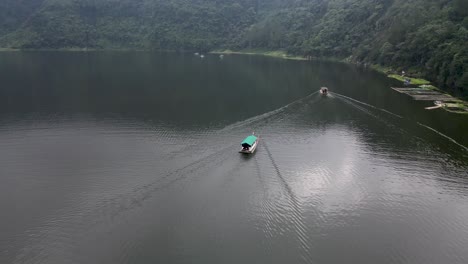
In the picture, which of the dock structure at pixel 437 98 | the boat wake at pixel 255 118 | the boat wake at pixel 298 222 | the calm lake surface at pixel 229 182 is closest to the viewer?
the boat wake at pixel 298 222

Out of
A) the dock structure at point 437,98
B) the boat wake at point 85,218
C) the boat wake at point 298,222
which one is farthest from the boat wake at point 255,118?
the dock structure at point 437,98

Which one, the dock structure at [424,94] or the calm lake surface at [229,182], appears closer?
the calm lake surface at [229,182]

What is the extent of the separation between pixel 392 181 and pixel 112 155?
1453 inches

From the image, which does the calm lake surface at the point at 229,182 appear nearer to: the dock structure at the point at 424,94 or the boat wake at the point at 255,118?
the boat wake at the point at 255,118

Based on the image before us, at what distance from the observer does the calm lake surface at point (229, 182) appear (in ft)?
107

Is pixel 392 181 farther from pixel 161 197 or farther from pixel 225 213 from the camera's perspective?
pixel 161 197

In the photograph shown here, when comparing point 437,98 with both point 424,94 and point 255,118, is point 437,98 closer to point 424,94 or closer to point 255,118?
point 424,94

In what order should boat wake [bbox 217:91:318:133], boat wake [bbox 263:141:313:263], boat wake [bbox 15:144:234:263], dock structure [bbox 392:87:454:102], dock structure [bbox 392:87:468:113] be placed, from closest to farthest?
boat wake [bbox 15:144:234:263] < boat wake [bbox 263:141:313:263] < boat wake [bbox 217:91:318:133] < dock structure [bbox 392:87:468:113] < dock structure [bbox 392:87:454:102]

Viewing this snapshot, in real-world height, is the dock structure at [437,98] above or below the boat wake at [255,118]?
above

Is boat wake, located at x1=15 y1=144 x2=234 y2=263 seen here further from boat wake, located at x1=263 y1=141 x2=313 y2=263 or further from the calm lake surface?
boat wake, located at x1=263 y1=141 x2=313 y2=263

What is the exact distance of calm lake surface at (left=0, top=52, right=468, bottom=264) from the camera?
3262 cm

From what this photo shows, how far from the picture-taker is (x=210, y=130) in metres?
62.8

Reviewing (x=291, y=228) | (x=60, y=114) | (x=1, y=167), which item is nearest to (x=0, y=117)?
(x=60, y=114)

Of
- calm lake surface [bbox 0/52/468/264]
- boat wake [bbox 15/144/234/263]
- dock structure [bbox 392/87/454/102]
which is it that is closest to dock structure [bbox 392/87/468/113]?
dock structure [bbox 392/87/454/102]
